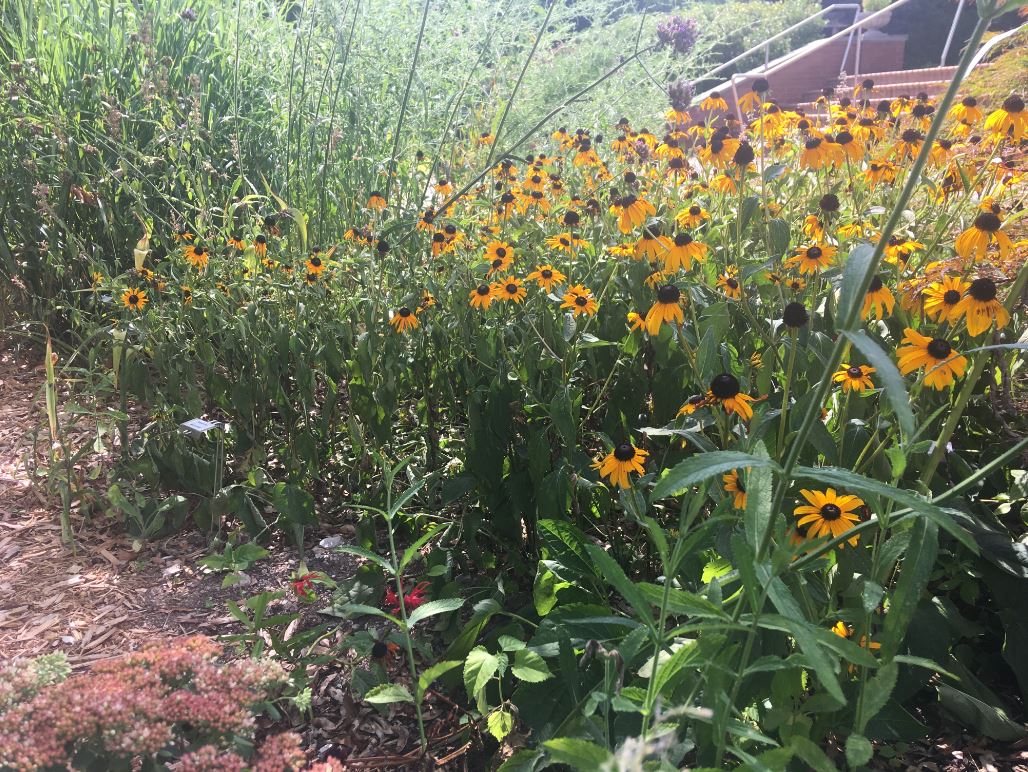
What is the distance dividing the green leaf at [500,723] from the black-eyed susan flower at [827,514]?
1.90 feet

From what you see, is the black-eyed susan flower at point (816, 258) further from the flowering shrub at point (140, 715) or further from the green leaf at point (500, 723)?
the flowering shrub at point (140, 715)

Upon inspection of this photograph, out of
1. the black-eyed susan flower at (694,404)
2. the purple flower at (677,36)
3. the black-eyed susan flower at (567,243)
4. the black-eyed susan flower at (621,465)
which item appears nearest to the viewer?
the black-eyed susan flower at (694,404)

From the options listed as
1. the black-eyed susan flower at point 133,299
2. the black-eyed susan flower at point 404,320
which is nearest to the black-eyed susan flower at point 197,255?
the black-eyed susan flower at point 133,299

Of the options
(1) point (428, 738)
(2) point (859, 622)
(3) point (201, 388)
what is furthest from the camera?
(3) point (201, 388)

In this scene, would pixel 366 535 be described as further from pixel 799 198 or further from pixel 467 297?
pixel 799 198

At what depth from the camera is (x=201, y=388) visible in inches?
102

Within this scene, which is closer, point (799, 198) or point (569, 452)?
point (569, 452)

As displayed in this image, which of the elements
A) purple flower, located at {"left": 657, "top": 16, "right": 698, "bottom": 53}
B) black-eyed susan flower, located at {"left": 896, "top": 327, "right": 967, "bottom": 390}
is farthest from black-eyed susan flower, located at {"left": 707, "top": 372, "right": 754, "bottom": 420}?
purple flower, located at {"left": 657, "top": 16, "right": 698, "bottom": 53}

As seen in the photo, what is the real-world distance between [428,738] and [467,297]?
1.16 m

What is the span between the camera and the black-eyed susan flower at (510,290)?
2014 mm

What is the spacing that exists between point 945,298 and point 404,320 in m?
1.22

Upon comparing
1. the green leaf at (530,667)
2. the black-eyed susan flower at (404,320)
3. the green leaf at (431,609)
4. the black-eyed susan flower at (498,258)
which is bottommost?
the green leaf at (530,667)

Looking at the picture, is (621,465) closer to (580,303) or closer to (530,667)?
(530,667)

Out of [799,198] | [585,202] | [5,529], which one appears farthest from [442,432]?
[799,198]
